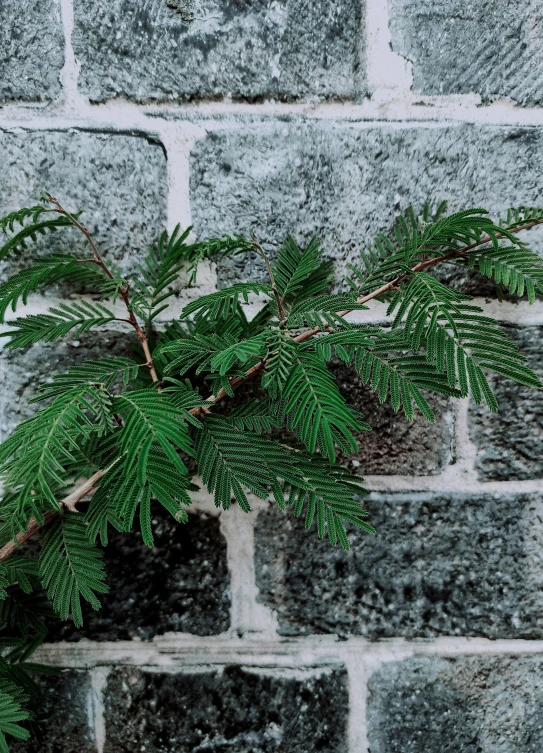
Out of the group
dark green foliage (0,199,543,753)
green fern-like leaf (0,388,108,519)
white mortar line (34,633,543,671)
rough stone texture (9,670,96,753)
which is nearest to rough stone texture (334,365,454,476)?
dark green foliage (0,199,543,753)

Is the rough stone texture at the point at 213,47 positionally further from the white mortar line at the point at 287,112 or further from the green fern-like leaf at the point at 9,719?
the green fern-like leaf at the point at 9,719

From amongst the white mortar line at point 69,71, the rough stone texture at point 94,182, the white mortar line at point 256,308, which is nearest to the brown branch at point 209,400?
the white mortar line at point 256,308

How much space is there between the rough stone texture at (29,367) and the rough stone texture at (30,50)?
30cm

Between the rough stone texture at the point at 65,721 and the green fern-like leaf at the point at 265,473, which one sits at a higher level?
the green fern-like leaf at the point at 265,473

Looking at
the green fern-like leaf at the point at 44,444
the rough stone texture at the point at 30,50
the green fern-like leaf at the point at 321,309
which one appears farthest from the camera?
the rough stone texture at the point at 30,50

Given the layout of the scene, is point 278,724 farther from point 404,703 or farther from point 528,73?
point 528,73

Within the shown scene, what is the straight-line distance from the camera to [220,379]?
1.95 ft

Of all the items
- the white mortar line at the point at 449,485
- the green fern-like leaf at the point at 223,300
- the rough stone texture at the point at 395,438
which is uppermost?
the green fern-like leaf at the point at 223,300

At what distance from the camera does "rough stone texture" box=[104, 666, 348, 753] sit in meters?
0.76

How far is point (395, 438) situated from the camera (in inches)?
29.9

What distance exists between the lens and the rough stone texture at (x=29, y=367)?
0.75 metres

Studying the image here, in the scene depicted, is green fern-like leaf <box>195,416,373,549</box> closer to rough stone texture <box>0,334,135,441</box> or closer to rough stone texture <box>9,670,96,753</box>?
rough stone texture <box>0,334,135,441</box>

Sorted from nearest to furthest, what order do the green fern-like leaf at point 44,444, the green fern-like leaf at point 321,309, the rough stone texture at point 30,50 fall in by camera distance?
1. the green fern-like leaf at point 44,444
2. the green fern-like leaf at point 321,309
3. the rough stone texture at point 30,50

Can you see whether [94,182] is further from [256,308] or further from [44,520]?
[44,520]
